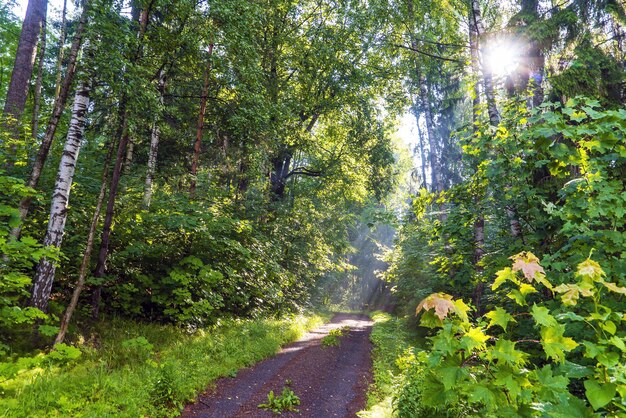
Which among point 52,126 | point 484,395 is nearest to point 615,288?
point 484,395

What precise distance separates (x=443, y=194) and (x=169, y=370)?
6125 millimetres

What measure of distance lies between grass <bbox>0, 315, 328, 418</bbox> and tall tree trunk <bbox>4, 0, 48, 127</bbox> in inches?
287

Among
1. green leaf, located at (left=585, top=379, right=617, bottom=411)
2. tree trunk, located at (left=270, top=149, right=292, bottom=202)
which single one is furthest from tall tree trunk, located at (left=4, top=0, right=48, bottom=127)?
green leaf, located at (left=585, top=379, right=617, bottom=411)

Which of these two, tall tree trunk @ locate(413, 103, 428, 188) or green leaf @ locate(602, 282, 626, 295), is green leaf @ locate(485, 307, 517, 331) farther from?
tall tree trunk @ locate(413, 103, 428, 188)

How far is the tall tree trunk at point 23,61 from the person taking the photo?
388 inches

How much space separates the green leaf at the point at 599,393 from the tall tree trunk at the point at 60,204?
26.1ft

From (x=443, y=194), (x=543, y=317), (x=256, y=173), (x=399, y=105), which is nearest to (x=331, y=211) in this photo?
(x=399, y=105)

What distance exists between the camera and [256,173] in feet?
47.5

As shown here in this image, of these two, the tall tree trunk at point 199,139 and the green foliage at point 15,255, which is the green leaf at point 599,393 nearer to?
the green foliage at point 15,255

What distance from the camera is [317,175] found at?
64.8 feet

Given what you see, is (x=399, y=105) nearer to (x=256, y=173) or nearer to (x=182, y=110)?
(x=256, y=173)

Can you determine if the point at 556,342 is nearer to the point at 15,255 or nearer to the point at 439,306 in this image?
the point at 439,306

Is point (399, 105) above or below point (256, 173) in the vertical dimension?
above

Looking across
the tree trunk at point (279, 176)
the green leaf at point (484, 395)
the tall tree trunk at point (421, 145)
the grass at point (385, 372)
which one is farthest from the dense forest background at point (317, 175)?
the tall tree trunk at point (421, 145)
